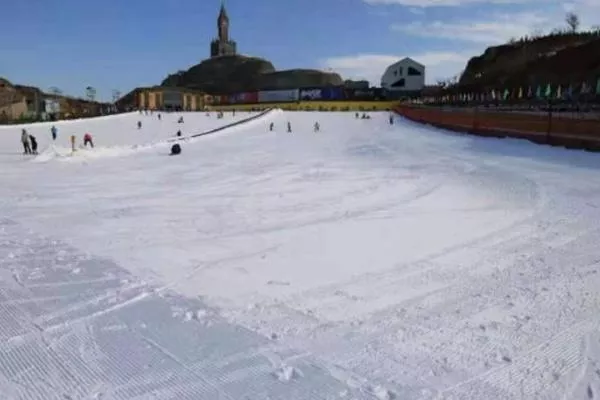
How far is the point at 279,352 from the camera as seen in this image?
13.7ft

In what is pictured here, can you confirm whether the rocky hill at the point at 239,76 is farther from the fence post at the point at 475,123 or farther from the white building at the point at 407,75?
the fence post at the point at 475,123

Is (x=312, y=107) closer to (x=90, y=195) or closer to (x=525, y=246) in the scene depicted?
(x=90, y=195)

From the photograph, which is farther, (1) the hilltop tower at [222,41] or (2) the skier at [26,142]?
(1) the hilltop tower at [222,41]

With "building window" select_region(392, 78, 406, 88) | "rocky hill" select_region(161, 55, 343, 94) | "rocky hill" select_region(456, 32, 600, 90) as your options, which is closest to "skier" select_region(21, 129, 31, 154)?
"rocky hill" select_region(456, 32, 600, 90)

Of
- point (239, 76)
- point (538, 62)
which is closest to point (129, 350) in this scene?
point (538, 62)

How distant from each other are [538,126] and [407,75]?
79.3 meters

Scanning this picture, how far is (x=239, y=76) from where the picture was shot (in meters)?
140

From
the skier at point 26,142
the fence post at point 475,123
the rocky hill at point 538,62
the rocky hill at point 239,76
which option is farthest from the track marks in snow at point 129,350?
the rocky hill at point 239,76

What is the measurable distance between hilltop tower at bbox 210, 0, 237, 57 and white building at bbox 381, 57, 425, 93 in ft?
259

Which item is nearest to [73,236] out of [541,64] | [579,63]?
[579,63]

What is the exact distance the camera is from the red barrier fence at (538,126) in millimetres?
18750

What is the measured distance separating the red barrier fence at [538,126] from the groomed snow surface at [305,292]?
22.2 feet

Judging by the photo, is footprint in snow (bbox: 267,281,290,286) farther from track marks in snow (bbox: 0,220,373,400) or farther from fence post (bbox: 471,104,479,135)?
fence post (bbox: 471,104,479,135)

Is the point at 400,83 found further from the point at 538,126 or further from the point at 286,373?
the point at 286,373
